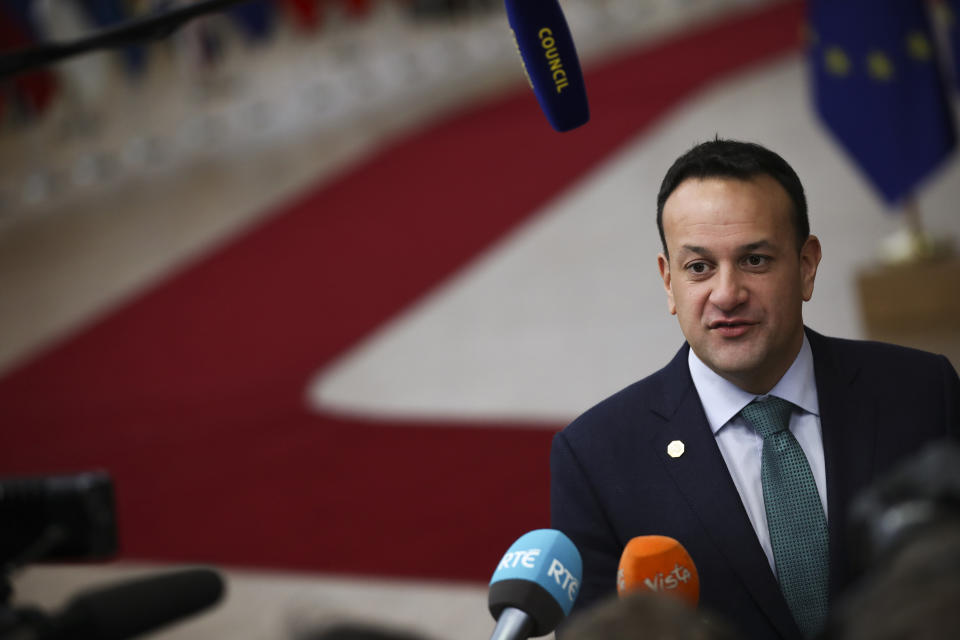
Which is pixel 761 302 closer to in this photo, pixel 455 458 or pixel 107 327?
pixel 455 458

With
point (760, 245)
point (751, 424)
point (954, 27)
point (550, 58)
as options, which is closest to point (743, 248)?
point (760, 245)

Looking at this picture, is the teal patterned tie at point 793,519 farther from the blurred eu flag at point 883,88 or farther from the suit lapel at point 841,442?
the blurred eu flag at point 883,88

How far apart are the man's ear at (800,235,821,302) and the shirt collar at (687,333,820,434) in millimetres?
70

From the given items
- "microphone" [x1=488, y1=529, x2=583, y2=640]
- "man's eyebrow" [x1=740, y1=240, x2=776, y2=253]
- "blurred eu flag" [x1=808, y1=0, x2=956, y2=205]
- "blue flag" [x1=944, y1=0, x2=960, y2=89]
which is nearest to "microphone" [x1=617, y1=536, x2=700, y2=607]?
"microphone" [x1=488, y1=529, x2=583, y2=640]

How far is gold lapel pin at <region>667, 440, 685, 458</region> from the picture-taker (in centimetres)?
133

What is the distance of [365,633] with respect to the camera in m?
0.66

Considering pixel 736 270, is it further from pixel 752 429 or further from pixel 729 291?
pixel 752 429

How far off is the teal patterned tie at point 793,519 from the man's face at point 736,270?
8 cm

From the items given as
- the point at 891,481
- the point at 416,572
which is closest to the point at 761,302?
the point at 891,481

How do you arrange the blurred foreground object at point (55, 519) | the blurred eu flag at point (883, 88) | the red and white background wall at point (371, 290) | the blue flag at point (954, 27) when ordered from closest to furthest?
1. the blurred foreground object at point (55, 519)
2. the red and white background wall at point (371, 290)
3. the blurred eu flag at point (883, 88)
4. the blue flag at point (954, 27)

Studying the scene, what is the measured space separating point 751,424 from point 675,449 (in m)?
0.10

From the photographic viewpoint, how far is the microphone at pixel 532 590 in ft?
3.40

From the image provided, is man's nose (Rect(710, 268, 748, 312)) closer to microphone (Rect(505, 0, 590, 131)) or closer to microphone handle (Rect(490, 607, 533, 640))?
microphone (Rect(505, 0, 590, 131))

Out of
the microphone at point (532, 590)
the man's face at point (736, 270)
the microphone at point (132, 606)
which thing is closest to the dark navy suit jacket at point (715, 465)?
the man's face at point (736, 270)
